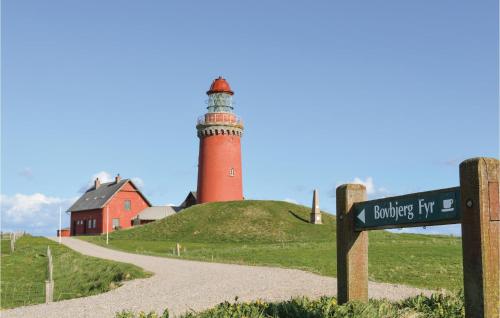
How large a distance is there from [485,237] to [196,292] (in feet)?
33.2

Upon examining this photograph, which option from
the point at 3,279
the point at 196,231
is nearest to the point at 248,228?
the point at 196,231

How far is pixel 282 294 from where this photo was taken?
44.5 feet

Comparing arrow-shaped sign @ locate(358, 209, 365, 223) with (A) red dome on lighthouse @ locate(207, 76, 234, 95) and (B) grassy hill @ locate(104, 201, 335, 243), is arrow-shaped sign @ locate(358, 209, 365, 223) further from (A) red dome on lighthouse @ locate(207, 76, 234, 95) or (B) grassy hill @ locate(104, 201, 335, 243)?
(A) red dome on lighthouse @ locate(207, 76, 234, 95)

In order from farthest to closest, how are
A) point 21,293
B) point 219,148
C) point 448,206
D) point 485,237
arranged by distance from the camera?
point 219,148, point 21,293, point 448,206, point 485,237

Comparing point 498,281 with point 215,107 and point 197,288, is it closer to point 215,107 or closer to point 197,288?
point 197,288

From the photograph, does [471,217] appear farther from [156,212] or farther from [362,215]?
[156,212]

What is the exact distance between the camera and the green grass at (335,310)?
771 cm

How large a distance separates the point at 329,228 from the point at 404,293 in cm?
3870

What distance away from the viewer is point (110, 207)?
6750cm

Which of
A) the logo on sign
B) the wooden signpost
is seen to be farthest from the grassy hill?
the logo on sign

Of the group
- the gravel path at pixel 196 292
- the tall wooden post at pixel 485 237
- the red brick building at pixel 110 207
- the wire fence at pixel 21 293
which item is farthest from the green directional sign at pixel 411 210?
the red brick building at pixel 110 207

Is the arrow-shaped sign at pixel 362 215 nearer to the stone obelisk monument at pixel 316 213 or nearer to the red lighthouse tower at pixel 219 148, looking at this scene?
the stone obelisk monument at pixel 316 213

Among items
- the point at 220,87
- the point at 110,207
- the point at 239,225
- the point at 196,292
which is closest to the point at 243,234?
the point at 239,225

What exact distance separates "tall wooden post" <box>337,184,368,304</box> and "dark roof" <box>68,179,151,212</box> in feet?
201
